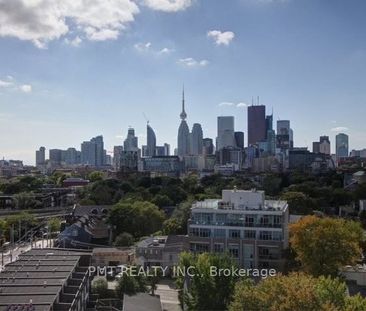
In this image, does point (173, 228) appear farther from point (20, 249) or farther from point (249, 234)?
point (20, 249)

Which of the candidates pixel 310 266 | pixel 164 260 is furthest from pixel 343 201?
pixel 310 266

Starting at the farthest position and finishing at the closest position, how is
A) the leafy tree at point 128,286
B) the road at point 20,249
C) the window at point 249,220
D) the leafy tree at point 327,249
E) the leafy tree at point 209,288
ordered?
the road at point 20,249 < the window at point 249,220 < the leafy tree at point 128,286 < the leafy tree at point 327,249 < the leafy tree at point 209,288

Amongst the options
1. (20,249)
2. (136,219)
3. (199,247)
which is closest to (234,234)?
(199,247)

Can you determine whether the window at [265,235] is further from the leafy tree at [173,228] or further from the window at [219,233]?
the leafy tree at [173,228]

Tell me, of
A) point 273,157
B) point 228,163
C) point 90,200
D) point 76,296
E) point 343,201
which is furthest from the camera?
point 228,163

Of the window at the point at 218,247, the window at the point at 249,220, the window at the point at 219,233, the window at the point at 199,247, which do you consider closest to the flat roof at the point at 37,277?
the window at the point at 199,247

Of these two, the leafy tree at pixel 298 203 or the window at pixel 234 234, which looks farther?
the leafy tree at pixel 298 203

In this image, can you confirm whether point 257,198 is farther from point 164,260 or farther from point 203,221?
point 164,260
